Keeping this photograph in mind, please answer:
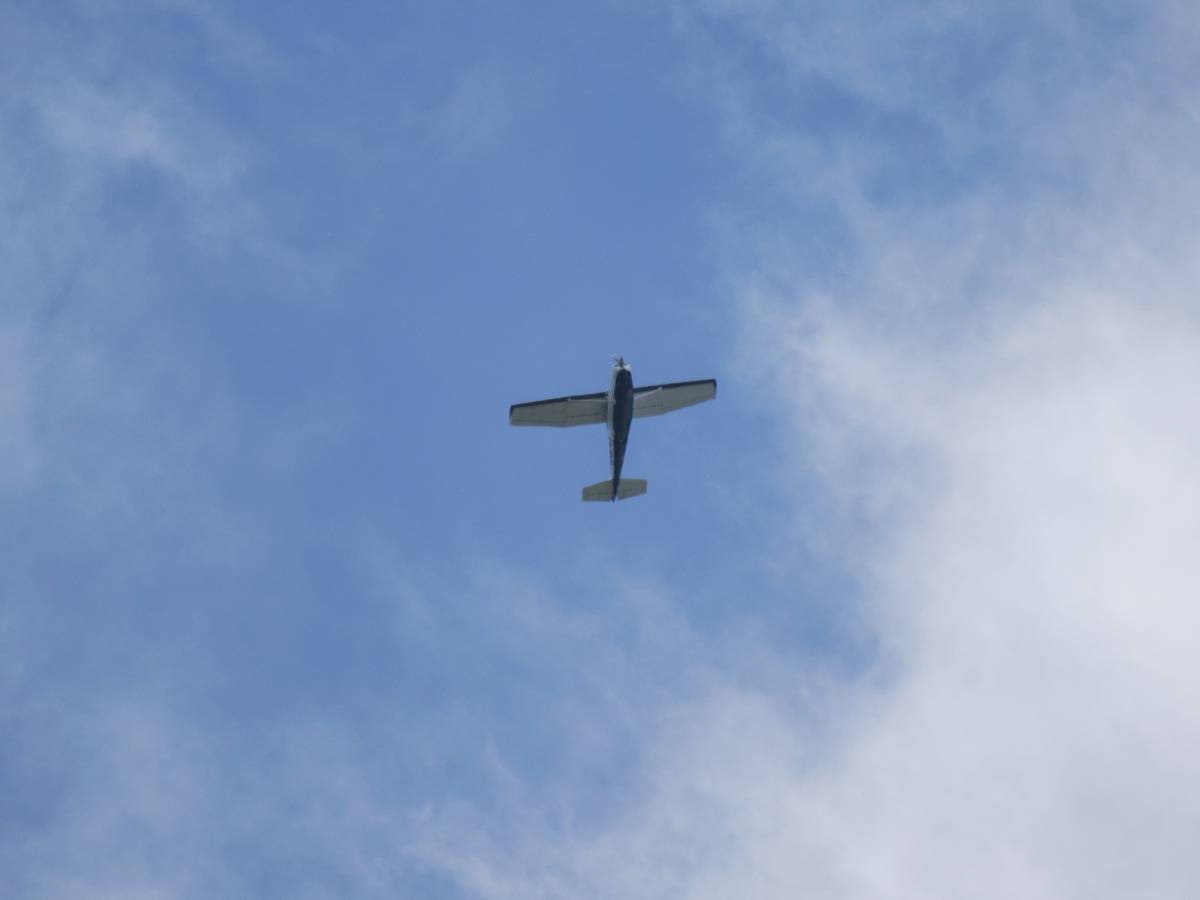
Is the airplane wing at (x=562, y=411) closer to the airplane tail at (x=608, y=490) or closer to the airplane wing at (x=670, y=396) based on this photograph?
the airplane wing at (x=670, y=396)

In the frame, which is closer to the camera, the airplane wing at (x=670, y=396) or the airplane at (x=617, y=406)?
the airplane at (x=617, y=406)

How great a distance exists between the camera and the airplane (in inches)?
3698

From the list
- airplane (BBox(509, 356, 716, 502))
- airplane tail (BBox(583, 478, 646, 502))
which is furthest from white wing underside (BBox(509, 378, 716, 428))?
airplane tail (BBox(583, 478, 646, 502))

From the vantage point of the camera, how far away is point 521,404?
94938mm

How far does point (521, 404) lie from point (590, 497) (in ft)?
35.0

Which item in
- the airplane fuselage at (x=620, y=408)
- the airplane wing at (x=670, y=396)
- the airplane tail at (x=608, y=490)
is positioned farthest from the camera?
the airplane tail at (x=608, y=490)

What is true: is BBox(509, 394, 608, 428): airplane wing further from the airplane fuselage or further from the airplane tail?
the airplane tail

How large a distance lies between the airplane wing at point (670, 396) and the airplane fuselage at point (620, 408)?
219cm

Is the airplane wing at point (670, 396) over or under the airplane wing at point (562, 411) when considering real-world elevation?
over

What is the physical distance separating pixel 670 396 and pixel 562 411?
7564mm

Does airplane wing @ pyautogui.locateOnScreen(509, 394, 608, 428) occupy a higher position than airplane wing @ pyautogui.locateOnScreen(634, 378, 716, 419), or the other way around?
airplane wing @ pyautogui.locateOnScreen(634, 378, 716, 419)

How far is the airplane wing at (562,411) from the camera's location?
9512 centimetres

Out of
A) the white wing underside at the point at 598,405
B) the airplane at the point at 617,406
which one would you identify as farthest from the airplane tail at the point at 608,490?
the white wing underside at the point at 598,405

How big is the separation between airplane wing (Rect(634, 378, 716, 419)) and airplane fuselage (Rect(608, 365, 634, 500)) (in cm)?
219
